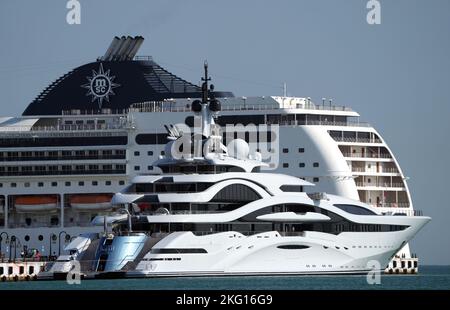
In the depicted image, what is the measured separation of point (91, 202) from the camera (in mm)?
84562

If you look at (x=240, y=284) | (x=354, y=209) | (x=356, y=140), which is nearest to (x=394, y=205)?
(x=356, y=140)

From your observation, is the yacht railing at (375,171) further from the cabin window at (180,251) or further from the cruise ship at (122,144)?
the cabin window at (180,251)

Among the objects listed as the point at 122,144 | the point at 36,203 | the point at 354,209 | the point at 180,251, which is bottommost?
the point at 180,251

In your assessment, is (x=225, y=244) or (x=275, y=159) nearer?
(x=225, y=244)

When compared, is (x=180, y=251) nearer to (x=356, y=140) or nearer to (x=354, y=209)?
(x=354, y=209)

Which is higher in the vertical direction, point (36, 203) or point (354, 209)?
point (354, 209)

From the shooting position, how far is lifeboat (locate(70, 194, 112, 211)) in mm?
84312

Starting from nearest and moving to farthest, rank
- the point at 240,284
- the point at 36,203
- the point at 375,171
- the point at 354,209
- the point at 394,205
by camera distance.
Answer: the point at 240,284, the point at 354,209, the point at 394,205, the point at 375,171, the point at 36,203

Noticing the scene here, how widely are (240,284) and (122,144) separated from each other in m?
27.8
